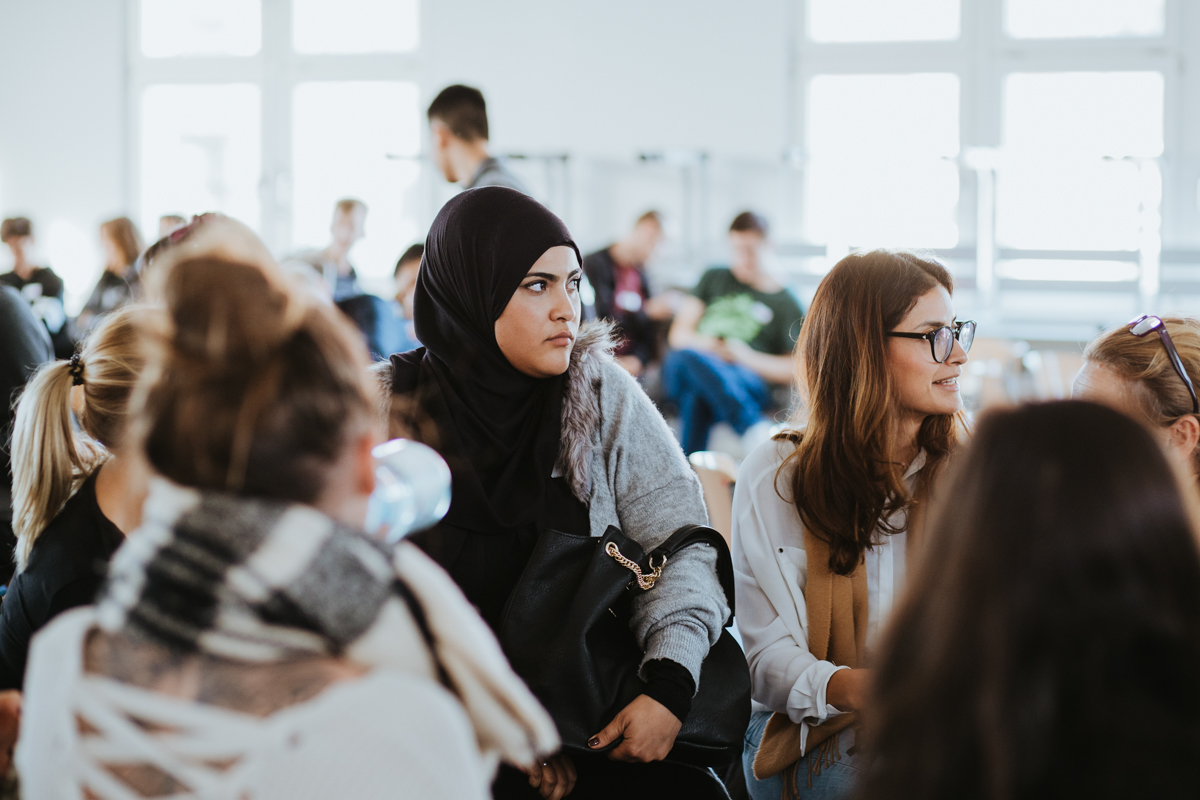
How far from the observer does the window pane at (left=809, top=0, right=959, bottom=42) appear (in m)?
6.55

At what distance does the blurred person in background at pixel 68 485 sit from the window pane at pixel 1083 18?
6.48 meters

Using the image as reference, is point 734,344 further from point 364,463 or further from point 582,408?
point 364,463

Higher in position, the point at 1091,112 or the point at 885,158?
the point at 1091,112

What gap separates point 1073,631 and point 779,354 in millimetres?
4329

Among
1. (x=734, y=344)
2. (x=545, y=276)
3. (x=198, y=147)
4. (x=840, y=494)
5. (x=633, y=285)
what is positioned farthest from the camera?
(x=198, y=147)

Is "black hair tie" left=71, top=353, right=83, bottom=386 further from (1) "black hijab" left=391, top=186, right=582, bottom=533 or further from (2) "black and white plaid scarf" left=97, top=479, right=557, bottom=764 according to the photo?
(2) "black and white plaid scarf" left=97, top=479, right=557, bottom=764

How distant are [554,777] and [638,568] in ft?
1.08

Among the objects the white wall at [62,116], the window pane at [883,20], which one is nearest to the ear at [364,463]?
the window pane at [883,20]

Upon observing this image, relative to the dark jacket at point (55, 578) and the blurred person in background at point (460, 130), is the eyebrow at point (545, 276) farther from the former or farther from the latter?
the blurred person in background at point (460, 130)

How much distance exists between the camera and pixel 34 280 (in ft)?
17.6

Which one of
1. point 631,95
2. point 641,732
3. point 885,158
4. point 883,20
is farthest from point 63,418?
point 883,20

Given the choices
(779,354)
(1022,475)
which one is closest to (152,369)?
(1022,475)

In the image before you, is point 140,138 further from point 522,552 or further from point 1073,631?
point 1073,631

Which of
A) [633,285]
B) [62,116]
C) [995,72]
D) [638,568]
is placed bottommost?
[638,568]
